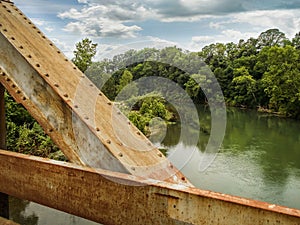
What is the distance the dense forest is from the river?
2.52 metres

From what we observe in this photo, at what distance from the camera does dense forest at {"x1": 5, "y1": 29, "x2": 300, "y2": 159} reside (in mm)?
8602

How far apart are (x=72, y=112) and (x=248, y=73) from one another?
3664cm

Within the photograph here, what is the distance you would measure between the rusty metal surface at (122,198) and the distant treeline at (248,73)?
10782 millimetres

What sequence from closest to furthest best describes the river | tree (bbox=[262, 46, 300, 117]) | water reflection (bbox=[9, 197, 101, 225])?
water reflection (bbox=[9, 197, 101, 225]) → the river → tree (bbox=[262, 46, 300, 117])

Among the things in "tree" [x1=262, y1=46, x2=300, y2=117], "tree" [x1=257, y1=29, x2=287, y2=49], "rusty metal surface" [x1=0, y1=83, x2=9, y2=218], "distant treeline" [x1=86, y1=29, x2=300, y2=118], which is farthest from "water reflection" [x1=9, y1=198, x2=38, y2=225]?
"tree" [x1=257, y1=29, x2=287, y2=49]

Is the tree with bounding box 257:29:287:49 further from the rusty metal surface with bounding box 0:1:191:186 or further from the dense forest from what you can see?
the rusty metal surface with bounding box 0:1:191:186

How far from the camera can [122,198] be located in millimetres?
1164

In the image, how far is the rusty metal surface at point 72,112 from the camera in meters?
1.43

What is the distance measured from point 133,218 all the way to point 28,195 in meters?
0.55

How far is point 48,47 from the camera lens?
6.59 feet

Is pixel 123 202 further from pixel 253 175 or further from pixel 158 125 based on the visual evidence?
pixel 158 125

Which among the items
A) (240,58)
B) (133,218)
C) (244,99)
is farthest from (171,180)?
(240,58)

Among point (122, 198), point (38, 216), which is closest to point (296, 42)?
point (38, 216)

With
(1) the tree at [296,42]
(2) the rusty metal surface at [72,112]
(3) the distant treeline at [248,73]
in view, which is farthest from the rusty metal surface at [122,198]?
(1) the tree at [296,42]
